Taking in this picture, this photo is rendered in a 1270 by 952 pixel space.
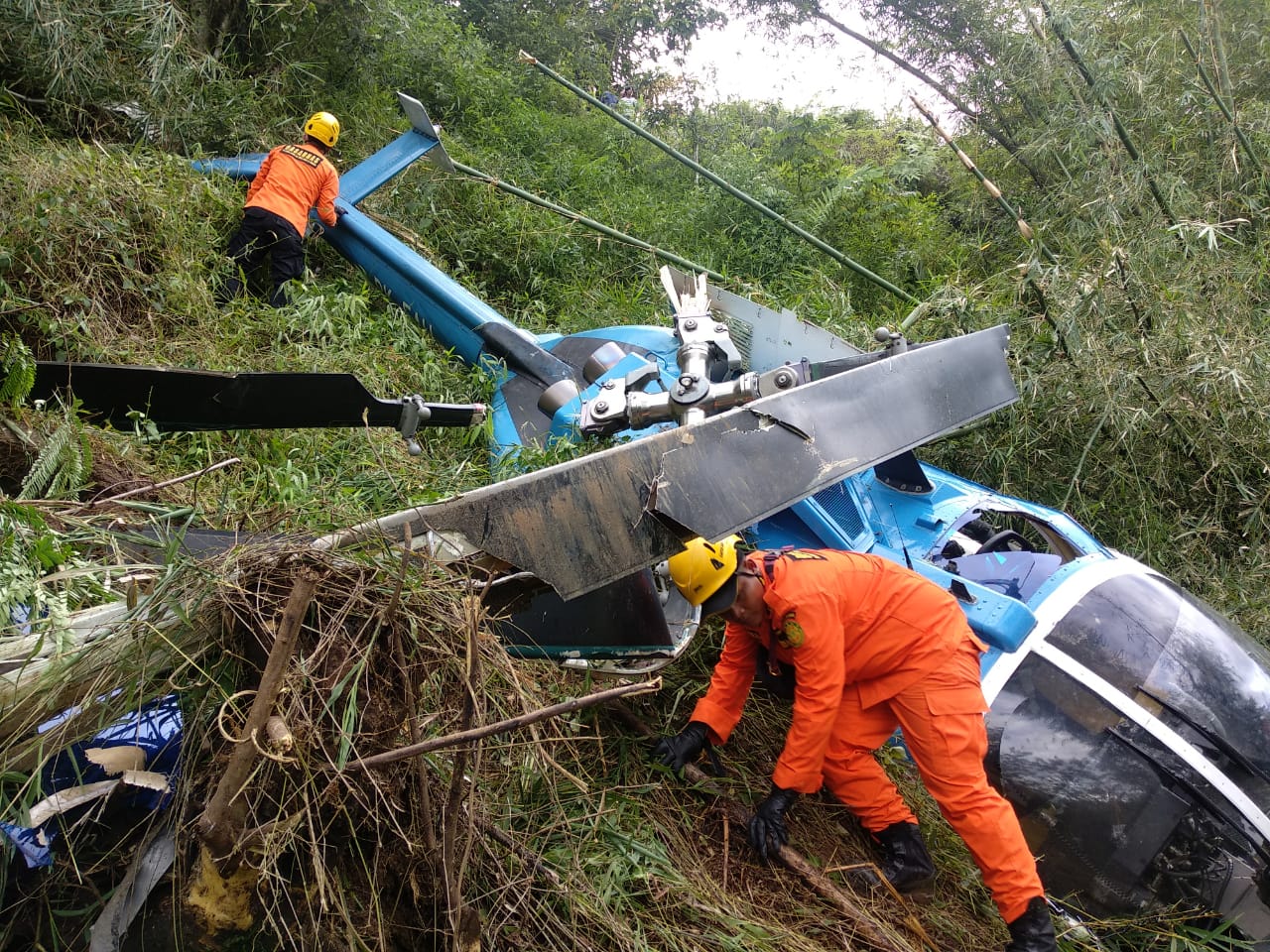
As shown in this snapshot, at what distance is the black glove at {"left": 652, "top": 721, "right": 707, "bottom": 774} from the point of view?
2.99m

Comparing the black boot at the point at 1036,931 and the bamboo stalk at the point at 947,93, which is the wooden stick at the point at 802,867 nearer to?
the black boot at the point at 1036,931

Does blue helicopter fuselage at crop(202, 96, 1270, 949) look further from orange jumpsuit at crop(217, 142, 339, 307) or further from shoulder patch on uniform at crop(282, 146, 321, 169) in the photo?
shoulder patch on uniform at crop(282, 146, 321, 169)

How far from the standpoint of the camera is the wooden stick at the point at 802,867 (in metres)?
2.58

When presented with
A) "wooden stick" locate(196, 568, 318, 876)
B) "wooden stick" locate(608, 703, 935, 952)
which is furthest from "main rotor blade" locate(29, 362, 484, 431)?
"wooden stick" locate(196, 568, 318, 876)

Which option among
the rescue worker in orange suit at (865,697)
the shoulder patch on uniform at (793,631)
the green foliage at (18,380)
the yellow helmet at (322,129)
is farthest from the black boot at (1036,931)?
the yellow helmet at (322,129)

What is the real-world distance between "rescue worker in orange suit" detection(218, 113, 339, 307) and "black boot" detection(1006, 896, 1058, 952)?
4.91 metres

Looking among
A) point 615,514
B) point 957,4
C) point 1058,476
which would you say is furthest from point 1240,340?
point 957,4

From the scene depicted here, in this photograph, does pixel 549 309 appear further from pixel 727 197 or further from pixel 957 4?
pixel 957 4

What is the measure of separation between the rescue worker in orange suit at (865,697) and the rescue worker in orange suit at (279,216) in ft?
12.3

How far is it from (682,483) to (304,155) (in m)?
4.36

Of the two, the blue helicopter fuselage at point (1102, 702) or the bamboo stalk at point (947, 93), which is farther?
the bamboo stalk at point (947, 93)

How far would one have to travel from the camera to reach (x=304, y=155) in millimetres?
5598

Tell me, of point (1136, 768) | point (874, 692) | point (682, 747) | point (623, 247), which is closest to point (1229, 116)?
point (623, 247)

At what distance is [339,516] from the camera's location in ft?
6.90
